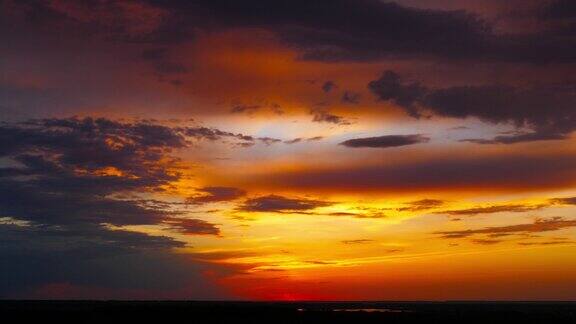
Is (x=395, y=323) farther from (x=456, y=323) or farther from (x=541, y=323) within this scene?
(x=541, y=323)

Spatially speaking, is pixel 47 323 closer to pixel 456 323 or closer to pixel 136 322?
pixel 136 322

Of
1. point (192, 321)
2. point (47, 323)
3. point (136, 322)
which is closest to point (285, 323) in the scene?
point (192, 321)

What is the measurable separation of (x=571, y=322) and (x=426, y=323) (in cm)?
1495

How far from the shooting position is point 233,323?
7162 centimetres

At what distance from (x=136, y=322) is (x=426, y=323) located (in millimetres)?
29894

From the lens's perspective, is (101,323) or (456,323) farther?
(456,323)

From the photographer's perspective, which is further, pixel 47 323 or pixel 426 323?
pixel 426 323

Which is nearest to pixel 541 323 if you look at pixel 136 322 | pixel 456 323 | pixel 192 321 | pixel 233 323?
pixel 456 323

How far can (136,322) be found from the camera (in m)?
69.3

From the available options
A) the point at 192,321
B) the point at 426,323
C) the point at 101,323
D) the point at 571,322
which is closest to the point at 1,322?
the point at 101,323

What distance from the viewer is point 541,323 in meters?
69.5

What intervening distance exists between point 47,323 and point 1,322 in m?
5.07

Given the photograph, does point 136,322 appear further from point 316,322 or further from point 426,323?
point 426,323

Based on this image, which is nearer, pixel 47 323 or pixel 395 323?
pixel 47 323
